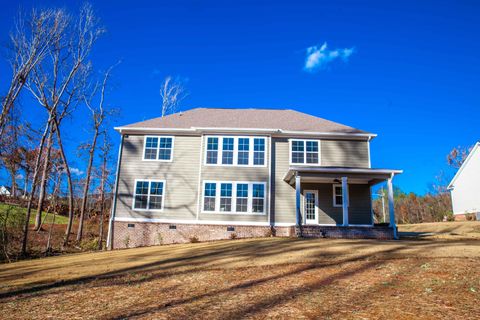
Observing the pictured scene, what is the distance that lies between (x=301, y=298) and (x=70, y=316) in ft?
12.2

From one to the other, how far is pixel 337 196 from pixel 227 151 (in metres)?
6.45

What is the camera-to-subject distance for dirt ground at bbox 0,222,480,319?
480cm

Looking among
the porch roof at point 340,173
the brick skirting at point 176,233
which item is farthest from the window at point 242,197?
the porch roof at point 340,173

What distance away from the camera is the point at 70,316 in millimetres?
5043

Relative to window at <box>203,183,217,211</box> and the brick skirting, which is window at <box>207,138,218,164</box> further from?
the brick skirting

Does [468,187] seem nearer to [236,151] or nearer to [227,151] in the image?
[236,151]

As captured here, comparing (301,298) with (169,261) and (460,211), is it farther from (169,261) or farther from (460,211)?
(460,211)

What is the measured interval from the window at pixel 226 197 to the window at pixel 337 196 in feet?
18.5

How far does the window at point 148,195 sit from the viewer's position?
17359 mm

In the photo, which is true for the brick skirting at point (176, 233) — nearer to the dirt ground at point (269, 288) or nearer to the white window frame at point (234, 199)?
the white window frame at point (234, 199)

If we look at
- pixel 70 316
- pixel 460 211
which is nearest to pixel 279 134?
pixel 70 316

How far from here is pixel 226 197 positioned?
56.5 feet

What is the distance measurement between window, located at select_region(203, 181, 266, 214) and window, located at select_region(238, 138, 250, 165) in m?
1.25

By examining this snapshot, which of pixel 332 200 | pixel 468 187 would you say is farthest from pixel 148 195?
pixel 468 187
